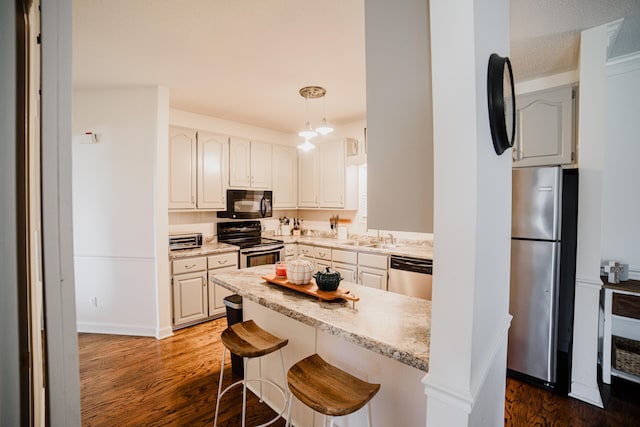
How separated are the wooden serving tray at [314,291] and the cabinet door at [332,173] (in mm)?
2480

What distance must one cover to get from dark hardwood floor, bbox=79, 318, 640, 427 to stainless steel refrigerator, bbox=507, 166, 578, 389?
0.85 ft

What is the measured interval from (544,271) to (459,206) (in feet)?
6.55

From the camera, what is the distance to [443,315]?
2.95ft

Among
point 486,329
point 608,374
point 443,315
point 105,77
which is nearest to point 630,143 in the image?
point 608,374

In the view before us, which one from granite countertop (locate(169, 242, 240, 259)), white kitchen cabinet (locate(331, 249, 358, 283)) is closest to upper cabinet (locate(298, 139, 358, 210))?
white kitchen cabinet (locate(331, 249, 358, 283))

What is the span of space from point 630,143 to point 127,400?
15.2ft

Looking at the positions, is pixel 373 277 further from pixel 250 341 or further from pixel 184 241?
pixel 184 241

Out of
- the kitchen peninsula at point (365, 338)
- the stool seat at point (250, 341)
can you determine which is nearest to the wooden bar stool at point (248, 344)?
the stool seat at point (250, 341)

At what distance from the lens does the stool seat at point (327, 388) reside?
1.12 meters

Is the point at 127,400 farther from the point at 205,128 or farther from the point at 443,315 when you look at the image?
the point at 205,128

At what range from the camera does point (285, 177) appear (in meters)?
4.64

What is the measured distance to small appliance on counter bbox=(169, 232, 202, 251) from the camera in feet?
11.0

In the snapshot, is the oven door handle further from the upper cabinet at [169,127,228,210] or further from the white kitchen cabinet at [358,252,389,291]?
the white kitchen cabinet at [358,252,389,291]

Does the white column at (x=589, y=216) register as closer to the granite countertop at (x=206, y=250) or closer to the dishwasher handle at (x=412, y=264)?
the dishwasher handle at (x=412, y=264)
